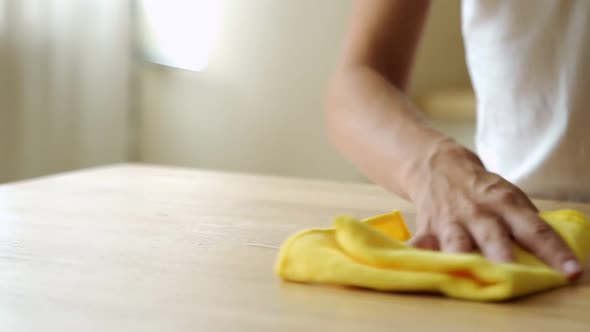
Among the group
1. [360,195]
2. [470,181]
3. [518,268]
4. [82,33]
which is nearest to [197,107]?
[82,33]

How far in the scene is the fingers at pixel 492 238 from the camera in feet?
1.68

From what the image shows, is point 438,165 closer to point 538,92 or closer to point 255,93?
point 538,92

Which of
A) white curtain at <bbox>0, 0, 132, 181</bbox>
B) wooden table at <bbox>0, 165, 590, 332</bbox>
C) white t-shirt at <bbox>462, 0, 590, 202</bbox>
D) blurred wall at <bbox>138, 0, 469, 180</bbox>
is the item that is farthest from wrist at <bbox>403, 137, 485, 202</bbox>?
blurred wall at <bbox>138, 0, 469, 180</bbox>

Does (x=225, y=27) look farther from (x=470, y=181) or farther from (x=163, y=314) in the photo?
(x=163, y=314)

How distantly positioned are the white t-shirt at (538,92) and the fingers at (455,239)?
433 mm

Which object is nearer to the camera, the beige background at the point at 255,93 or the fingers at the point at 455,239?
the fingers at the point at 455,239

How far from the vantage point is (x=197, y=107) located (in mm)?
2205

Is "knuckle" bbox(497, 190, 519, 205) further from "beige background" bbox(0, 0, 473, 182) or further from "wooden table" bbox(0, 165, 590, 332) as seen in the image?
→ "beige background" bbox(0, 0, 473, 182)

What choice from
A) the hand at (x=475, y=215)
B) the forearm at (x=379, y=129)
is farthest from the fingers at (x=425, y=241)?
the forearm at (x=379, y=129)

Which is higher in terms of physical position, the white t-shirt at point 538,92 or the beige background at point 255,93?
the white t-shirt at point 538,92

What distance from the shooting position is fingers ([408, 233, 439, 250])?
1.81ft

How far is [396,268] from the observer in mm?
464

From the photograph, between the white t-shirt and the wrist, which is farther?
the white t-shirt

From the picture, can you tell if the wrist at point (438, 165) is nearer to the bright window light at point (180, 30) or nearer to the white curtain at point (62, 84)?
the white curtain at point (62, 84)
